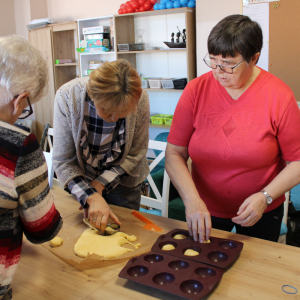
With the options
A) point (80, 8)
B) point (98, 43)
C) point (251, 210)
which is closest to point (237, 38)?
point (251, 210)

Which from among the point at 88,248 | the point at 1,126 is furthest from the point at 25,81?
the point at 88,248

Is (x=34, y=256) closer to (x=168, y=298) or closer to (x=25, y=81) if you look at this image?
(x=168, y=298)

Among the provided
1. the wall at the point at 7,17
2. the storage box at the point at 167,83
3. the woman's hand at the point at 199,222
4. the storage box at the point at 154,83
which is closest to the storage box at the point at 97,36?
the storage box at the point at 154,83

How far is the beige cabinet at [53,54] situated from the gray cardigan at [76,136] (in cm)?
324

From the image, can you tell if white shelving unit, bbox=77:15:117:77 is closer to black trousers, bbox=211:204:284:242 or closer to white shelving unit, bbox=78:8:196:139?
white shelving unit, bbox=78:8:196:139

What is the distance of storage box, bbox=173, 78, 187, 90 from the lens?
3.57 m

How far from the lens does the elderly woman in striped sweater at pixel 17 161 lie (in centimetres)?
71

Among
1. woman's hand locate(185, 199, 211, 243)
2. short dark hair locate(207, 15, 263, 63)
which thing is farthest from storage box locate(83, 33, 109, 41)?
woman's hand locate(185, 199, 211, 243)

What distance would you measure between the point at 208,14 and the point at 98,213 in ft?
8.53

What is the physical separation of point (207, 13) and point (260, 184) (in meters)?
2.43

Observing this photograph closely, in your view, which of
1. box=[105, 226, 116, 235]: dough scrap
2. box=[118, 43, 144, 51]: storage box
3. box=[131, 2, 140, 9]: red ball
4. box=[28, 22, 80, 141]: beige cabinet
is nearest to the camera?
box=[105, 226, 116, 235]: dough scrap

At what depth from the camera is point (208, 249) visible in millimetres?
1037

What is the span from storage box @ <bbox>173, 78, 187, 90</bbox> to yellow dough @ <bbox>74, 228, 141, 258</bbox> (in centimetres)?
260

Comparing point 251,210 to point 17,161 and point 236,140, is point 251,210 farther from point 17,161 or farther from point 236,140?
A: point 17,161
